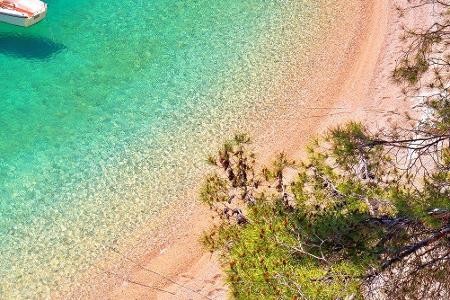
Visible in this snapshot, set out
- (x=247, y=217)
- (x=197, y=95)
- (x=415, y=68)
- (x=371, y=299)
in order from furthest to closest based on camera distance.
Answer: (x=197, y=95)
(x=415, y=68)
(x=247, y=217)
(x=371, y=299)

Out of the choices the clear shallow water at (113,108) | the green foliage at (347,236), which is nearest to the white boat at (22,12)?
the clear shallow water at (113,108)

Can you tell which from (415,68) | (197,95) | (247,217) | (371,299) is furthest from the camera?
(197,95)

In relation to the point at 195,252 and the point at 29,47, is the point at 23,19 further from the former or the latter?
the point at 195,252

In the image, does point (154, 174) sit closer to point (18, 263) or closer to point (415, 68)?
point (18, 263)

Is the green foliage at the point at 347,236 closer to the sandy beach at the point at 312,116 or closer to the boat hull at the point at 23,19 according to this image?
the sandy beach at the point at 312,116

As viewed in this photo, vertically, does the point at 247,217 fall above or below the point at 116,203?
above

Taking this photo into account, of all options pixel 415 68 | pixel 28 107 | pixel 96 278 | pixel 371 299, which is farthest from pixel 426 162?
pixel 28 107
